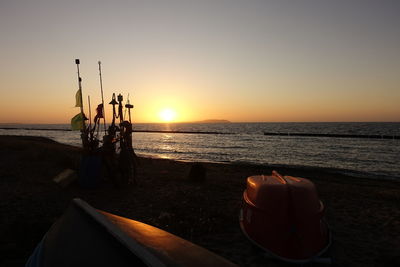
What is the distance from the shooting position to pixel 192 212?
8805 mm

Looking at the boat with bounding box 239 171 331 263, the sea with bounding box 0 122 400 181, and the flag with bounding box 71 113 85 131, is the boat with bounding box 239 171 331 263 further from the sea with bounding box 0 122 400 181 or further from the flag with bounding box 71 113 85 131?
the sea with bounding box 0 122 400 181

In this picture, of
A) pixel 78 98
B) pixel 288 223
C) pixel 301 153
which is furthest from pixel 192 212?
pixel 301 153

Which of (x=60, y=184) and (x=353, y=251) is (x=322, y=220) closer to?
(x=353, y=251)

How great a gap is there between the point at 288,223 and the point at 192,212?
404 centimetres

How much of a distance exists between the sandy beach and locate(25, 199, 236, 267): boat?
283 cm

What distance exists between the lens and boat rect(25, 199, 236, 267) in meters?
2.60

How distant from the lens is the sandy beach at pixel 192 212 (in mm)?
6270

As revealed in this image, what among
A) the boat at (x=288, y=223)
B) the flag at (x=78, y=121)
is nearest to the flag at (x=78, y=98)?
the flag at (x=78, y=121)

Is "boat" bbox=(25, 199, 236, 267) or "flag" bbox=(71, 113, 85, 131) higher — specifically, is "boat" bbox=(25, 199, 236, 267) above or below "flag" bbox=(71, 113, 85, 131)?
below

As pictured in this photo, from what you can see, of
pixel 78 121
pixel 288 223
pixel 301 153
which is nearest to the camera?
pixel 288 223

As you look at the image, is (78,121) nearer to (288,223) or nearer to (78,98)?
(78,98)

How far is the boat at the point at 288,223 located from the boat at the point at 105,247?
261 cm

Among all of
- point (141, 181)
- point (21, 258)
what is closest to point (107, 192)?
point (141, 181)

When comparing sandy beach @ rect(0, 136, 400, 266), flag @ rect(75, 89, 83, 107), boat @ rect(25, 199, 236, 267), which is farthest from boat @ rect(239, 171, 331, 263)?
flag @ rect(75, 89, 83, 107)
